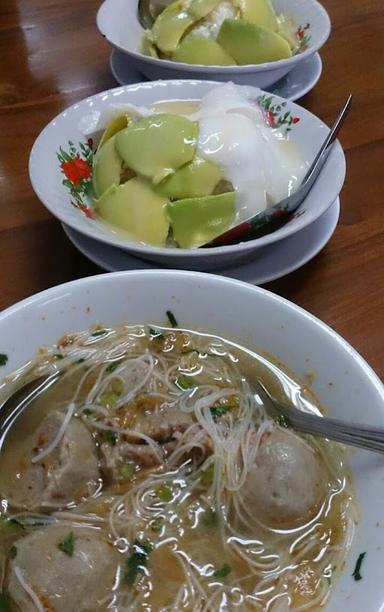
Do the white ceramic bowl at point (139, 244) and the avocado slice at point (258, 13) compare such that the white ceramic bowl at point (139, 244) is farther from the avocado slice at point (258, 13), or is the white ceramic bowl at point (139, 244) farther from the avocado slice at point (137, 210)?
the avocado slice at point (258, 13)

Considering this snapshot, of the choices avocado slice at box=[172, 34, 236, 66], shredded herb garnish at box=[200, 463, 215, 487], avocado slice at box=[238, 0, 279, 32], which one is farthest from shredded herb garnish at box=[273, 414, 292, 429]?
avocado slice at box=[238, 0, 279, 32]

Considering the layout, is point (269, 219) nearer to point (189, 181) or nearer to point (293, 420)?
point (189, 181)

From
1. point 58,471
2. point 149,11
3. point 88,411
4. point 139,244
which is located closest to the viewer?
point 58,471

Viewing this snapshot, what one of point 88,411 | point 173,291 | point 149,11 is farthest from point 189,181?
point 149,11

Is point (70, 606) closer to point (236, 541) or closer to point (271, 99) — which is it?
point (236, 541)

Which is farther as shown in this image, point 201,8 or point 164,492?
point 201,8

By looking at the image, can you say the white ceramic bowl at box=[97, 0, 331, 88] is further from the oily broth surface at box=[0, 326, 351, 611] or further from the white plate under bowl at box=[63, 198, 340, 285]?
the oily broth surface at box=[0, 326, 351, 611]

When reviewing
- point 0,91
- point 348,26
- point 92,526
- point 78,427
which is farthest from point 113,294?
point 348,26
